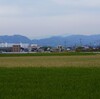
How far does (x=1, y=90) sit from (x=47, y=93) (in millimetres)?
1769

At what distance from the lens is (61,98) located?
1012 cm

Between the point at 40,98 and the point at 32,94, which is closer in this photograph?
the point at 40,98

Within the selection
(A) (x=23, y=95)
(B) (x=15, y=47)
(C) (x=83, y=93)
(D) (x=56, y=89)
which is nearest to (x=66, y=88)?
(D) (x=56, y=89)

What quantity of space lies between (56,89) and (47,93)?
3.80 ft

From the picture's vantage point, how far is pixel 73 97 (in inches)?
406

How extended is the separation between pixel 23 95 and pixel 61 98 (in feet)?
4.33

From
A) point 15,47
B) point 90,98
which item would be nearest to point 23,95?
point 90,98

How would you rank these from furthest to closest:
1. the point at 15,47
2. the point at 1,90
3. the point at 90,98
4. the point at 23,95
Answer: the point at 15,47
the point at 1,90
the point at 23,95
the point at 90,98

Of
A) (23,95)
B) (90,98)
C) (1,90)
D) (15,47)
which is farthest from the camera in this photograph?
(15,47)

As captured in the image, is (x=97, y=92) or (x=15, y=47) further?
(x=15, y=47)

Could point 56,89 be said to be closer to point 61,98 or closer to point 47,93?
point 47,93

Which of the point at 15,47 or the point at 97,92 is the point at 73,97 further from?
the point at 15,47

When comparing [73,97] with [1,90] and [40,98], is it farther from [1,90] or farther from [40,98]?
[1,90]

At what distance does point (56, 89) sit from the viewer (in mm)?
12273
